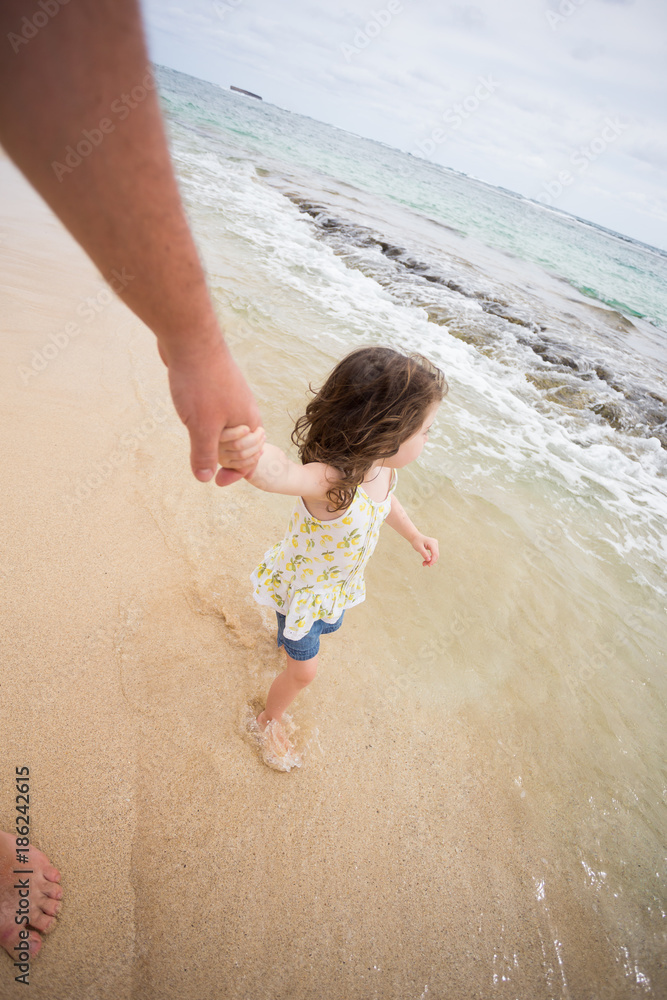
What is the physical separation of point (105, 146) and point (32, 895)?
1839mm

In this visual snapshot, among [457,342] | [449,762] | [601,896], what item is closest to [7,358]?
[449,762]

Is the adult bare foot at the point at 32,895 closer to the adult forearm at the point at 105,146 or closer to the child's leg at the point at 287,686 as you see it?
the child's leg at the point at 287,686

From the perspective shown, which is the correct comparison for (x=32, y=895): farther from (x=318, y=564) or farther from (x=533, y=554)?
(x=533, y=554)

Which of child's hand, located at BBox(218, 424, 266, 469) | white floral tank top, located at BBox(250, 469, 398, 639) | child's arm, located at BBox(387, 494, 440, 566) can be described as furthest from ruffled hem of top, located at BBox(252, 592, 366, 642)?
child's hand, located at BBox(218, 424, 266, 469)

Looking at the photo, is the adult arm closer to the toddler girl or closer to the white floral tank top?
the toddler girl

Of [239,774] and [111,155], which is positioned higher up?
[111,155]

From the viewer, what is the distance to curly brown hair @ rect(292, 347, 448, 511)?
1540 mm

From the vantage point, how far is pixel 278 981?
145 cm

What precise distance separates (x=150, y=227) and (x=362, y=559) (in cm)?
136

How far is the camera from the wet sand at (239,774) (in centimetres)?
149

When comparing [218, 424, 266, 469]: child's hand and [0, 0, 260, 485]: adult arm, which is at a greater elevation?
[0, 0, 260, 485]: adult arm

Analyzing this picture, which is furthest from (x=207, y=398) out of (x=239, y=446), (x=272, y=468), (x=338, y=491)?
(x=338, y=491)

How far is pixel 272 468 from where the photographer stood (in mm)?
1187

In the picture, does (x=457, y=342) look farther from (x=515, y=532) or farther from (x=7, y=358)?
(x=7, y=358)
